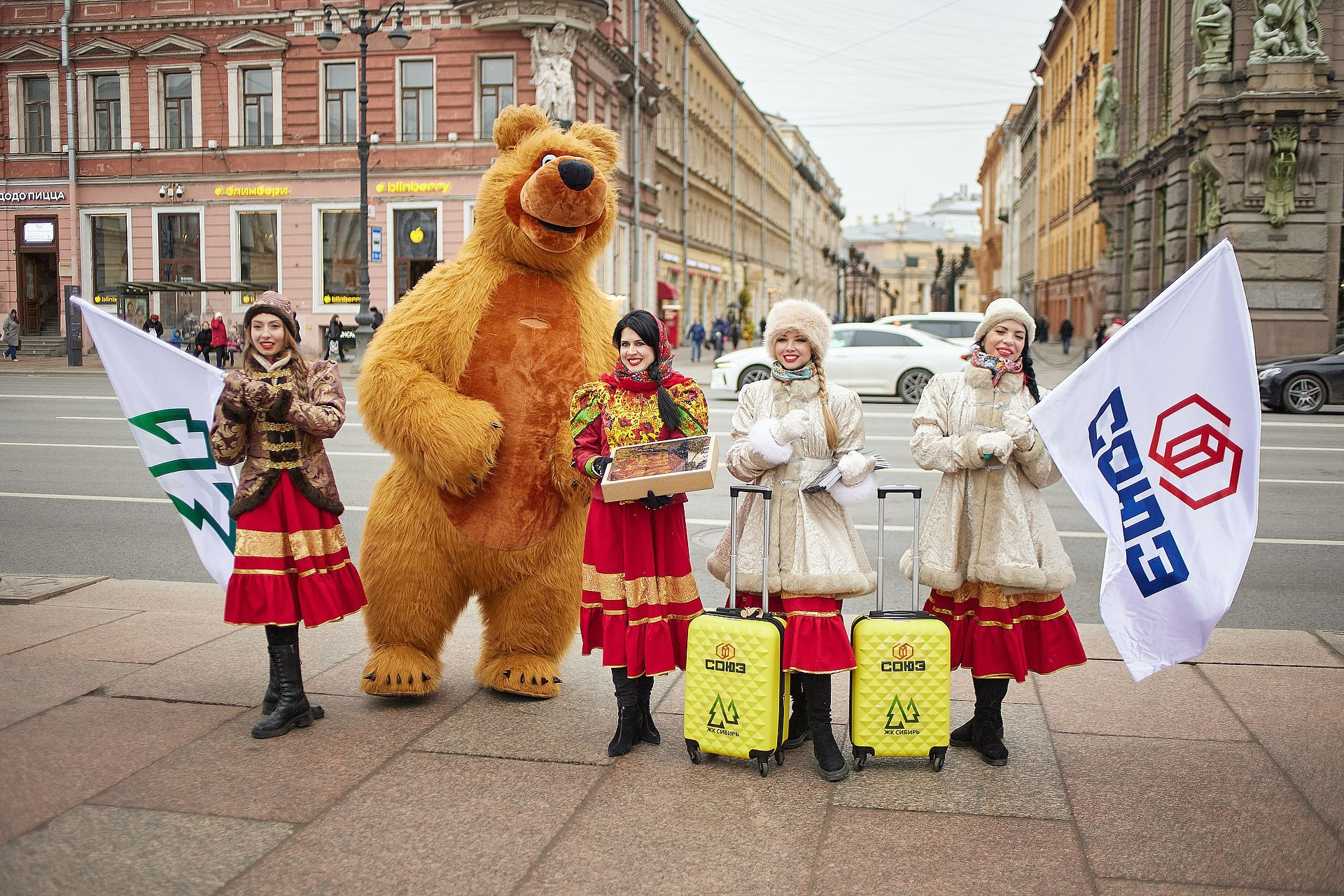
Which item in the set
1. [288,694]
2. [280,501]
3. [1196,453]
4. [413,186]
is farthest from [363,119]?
[1196,453]

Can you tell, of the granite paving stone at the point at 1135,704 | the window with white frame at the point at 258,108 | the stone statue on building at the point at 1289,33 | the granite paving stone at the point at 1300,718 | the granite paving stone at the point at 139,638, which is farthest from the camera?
the window with white frame at the point at 258,108

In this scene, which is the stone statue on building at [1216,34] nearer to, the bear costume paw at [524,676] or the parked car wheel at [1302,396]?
the parked car wheel at [1302,396]

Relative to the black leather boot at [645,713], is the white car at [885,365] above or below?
above

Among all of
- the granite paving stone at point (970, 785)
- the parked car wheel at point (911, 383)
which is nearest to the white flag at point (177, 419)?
the granite paving stone at point (970, 785)

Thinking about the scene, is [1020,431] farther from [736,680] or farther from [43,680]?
[43,680]

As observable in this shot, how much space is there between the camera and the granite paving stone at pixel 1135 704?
4488 millimetres

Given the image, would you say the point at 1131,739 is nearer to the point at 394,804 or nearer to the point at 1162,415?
Result: the point at 1162,415

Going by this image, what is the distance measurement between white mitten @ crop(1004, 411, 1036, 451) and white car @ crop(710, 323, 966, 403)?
15.1m

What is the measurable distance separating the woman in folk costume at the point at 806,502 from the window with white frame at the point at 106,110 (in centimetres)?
3374

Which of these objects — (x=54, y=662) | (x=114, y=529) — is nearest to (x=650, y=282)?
(x=114, y=529)

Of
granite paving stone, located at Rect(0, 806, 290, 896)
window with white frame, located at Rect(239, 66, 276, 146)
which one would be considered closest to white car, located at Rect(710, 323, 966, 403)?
granite paving stone, located at Rect(0, 806, 290, 896)

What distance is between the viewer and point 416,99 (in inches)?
1260

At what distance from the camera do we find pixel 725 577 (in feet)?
14.3

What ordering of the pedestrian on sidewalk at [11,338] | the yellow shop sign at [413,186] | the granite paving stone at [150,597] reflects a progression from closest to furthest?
1. the granite paving stone at [150,597]
2. the pedestrian on sidewalk at [11,338]
3. the yellow shop sign at [413,186]
